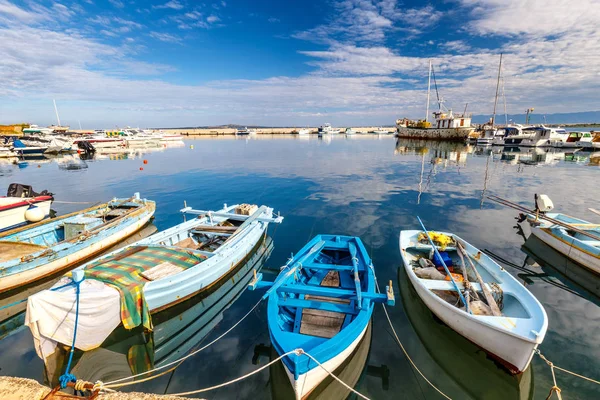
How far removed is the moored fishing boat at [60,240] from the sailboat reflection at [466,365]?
636 inches

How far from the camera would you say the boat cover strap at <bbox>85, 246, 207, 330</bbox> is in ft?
26.4

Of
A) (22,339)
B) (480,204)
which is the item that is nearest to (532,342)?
(22,339)

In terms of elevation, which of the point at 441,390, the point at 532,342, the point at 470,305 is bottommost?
the point at 441,390

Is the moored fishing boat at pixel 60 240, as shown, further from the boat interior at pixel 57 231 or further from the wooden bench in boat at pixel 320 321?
the wooden bench in boat at pixel 320 321

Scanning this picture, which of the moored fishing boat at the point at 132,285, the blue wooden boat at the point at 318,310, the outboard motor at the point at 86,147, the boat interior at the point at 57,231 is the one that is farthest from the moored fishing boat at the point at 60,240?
the outboard motor at the point at 86,147

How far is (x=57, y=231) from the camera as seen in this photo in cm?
1535

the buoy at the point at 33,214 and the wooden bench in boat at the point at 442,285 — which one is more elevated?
the buoy at the point at 33,214

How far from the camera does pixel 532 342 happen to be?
238 inches

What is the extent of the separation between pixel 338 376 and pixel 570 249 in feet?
46.6

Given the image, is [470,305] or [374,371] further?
[470,305]

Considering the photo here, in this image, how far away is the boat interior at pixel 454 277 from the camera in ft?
27.2

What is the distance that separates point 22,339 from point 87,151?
3136 inches

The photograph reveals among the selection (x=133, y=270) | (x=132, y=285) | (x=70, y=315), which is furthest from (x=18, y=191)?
(x=70, y=315)

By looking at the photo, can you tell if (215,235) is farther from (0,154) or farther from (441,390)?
(0,154)
